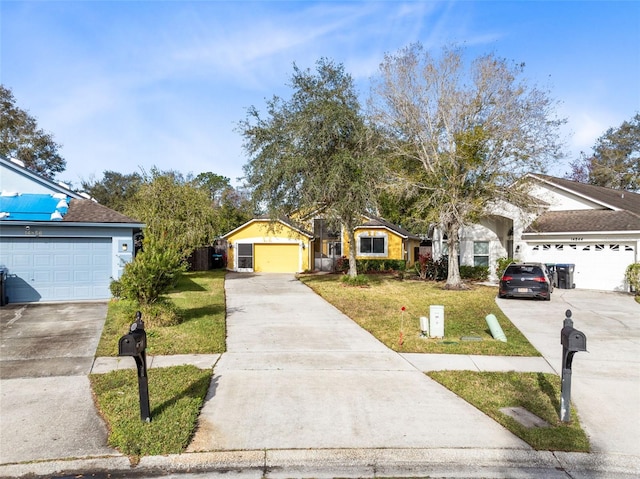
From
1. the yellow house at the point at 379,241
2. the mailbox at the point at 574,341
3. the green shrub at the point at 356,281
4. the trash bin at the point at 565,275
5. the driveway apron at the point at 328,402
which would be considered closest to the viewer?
the driveway apron at the point at 328,402

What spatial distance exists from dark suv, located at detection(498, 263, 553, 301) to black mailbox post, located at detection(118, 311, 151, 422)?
47.7 feet

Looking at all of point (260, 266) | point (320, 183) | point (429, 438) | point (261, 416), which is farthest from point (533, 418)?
point (260, 266)

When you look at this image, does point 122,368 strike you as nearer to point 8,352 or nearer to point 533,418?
point 8,352

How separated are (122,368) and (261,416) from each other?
10.6ft

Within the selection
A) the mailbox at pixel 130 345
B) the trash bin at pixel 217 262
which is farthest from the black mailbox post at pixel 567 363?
the trash bin at pixel 217 262

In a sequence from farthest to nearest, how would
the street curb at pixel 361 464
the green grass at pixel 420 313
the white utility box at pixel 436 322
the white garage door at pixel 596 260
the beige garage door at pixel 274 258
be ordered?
the beige garage door at pixel 274 258
the white garage door at pixel 596 260
the white utility box at pixel 436 322
the green grass at pixel 420 313
the street curb at pixel 361 464

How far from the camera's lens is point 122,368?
754 centimetres

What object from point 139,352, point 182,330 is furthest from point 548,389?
point 182,330

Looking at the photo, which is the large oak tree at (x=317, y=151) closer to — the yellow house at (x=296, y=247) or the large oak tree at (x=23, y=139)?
the yellow house at (x=296, y=247)

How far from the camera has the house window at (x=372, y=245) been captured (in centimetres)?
3250

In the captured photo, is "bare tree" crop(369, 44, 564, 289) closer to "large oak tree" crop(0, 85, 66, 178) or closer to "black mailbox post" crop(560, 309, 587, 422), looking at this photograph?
"black mailbox post" crop(560, 309, 587, 422)

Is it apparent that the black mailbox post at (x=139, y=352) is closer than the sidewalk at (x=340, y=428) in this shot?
No

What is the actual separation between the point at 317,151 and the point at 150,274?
1139 cm

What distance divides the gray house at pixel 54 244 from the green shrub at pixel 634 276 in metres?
19.5
